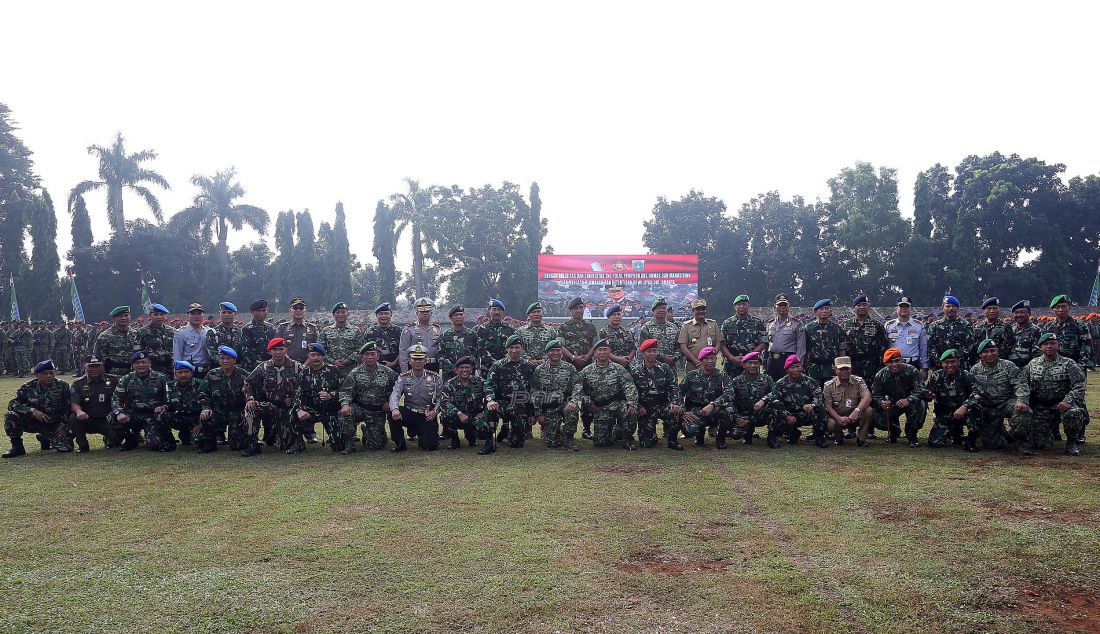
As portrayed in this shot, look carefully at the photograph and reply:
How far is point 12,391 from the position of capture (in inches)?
638

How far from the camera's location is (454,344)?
9516mm

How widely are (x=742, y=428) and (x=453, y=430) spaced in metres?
3.20

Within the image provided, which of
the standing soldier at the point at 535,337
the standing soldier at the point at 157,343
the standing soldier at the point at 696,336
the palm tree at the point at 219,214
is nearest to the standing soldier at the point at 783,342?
the standing soldier at the point at 696,336

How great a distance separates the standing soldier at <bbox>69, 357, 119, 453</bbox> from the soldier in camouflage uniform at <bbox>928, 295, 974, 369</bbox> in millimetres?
9827

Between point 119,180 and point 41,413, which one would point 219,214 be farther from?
point 41,413

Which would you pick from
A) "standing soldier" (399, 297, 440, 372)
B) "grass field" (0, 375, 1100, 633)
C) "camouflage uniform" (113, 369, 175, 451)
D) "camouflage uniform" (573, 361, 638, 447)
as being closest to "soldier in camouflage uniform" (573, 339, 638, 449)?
"camouflage uniform" (573, 361, 638, 447)

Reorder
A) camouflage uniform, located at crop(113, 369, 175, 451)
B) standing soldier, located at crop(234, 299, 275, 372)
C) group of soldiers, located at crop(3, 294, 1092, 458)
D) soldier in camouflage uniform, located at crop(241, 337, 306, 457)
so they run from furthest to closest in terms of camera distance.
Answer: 1. standing soldier, located at crop(234, 299, 275, 372)
2. camouflage uniform, located at crop(113, 369, 175, 451)
3. soldier in camouflage uniform, located at crop(241, 337, 306, 457)
4. group of soldiers, located at crop(3, 294, 1092, 458)

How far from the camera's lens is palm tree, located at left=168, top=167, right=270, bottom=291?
4519 cm

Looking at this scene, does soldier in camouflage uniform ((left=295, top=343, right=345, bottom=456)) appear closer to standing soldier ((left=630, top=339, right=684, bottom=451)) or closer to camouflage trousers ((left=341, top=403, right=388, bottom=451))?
camouflage trousers ((left=341, top=403, right=388, bottom=451))

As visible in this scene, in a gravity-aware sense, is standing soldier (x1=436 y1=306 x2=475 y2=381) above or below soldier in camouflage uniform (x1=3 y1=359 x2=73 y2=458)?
above

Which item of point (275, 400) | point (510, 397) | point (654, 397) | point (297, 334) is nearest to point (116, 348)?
point (297, 334)

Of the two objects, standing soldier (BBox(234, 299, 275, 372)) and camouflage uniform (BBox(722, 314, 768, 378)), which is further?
camouflage uniform (BBox(722, 314, 768, 378))

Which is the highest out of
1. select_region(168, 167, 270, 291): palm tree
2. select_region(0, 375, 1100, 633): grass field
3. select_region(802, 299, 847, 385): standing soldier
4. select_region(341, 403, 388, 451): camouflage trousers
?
select_region(168, 167, 270, 291): palm tree

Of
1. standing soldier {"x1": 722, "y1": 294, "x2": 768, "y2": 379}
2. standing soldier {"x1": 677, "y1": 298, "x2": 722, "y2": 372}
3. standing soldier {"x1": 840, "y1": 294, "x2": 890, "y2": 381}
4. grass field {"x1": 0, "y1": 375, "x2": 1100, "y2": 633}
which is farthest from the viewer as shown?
standing soldier {"x1": 677, "y1": 298, "x2": 722, "y2": 372}
